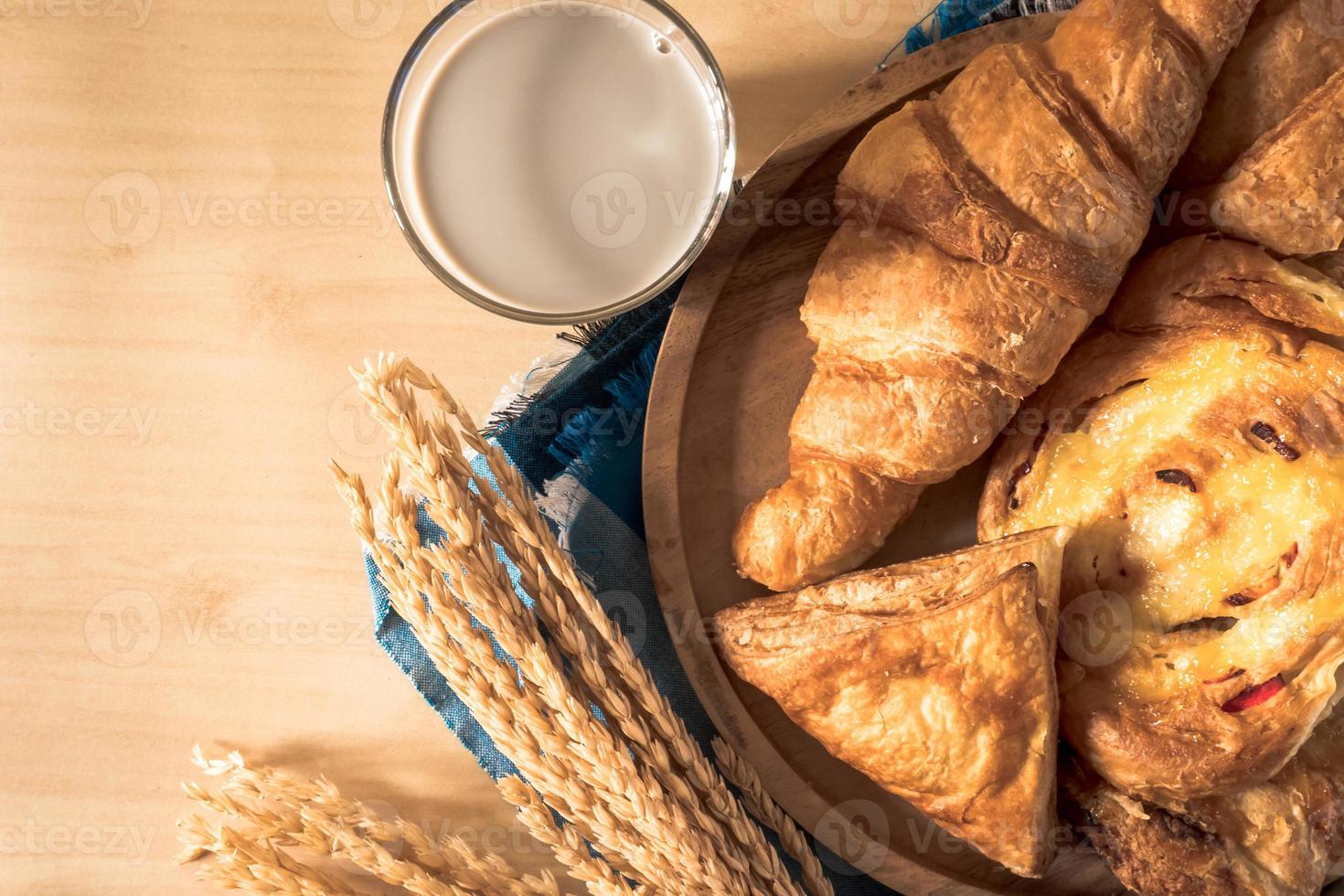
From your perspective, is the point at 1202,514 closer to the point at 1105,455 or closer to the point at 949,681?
the point at 1105,455

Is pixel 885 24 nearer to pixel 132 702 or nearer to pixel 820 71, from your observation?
pixel 820 71

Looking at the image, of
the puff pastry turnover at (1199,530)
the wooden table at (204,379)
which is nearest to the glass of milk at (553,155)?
the wooden table at (204,379)

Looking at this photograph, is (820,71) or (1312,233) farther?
A: (820,71)

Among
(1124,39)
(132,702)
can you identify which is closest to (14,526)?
(132,702)

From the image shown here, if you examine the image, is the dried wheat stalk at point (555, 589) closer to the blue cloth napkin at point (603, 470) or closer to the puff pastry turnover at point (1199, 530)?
the blue cloth napkin at point (603, 470)

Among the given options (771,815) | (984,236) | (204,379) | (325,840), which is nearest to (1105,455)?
(984,236)

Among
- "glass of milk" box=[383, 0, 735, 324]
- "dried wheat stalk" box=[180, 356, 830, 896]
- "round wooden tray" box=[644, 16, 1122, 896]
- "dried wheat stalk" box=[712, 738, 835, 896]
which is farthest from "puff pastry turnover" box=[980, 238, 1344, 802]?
"glass of milk" box=[383, 0, 735, 324]

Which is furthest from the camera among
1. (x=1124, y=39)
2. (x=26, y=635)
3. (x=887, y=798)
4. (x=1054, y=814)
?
(x=26, y=635)

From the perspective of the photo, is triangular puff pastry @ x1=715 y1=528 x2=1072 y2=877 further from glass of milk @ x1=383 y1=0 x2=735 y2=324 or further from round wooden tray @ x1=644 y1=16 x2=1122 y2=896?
glass of milk @ x1=383 y1=0 x2=735 y2=324
